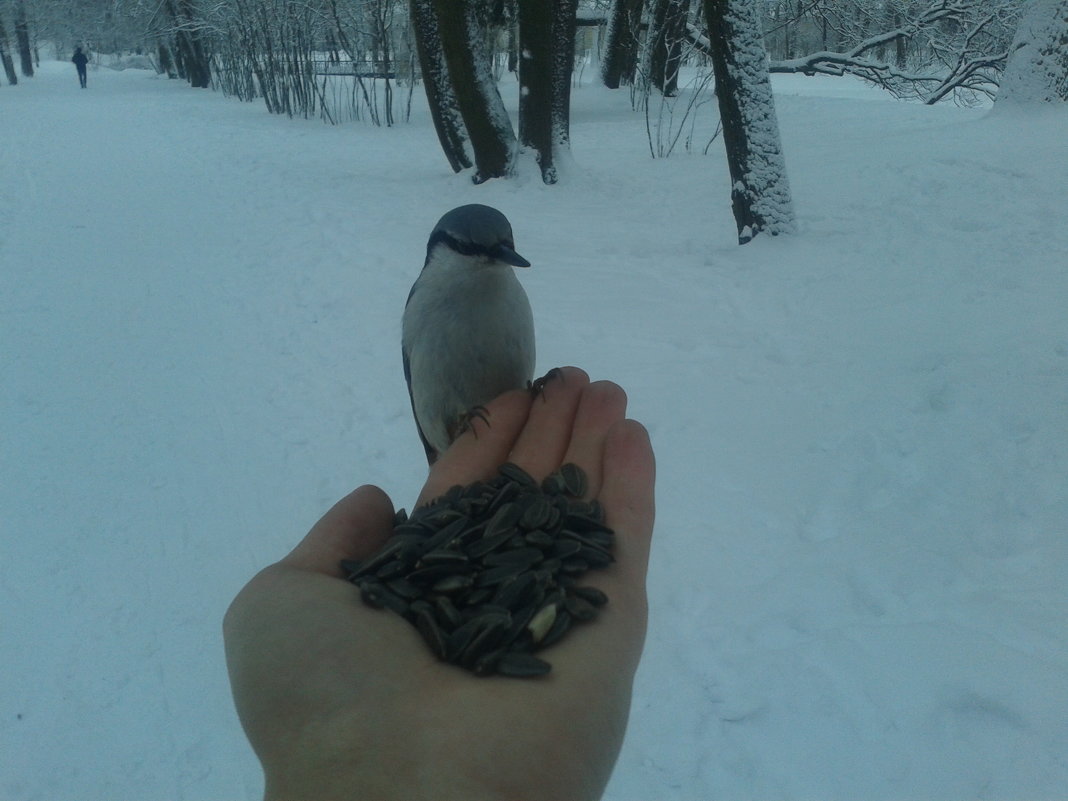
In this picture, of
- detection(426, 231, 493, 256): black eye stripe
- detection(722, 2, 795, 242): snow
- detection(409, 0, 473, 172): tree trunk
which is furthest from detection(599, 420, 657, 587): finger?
detection(409, 0, 473, 172): tree trunk

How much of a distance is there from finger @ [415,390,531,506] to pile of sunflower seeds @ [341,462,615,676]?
0.17 meters

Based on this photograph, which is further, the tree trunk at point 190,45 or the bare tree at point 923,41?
the tree trunk at point 190,45

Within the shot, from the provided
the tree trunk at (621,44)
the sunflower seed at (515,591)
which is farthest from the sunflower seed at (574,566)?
the tree trunk at (621,44)

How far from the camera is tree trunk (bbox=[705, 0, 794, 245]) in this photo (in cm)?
641

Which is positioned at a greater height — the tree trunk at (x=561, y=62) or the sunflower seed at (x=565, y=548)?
the tree trunk at (x=561, y=62)

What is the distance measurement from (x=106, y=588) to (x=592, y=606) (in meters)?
2.73

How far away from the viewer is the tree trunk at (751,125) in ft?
21.0

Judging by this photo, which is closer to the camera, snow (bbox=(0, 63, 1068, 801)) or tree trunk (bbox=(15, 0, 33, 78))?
snow (bbox=(0, 63, 1068, 801))

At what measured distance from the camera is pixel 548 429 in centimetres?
259

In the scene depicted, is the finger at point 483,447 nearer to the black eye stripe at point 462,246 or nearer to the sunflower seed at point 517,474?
the sunflower seed at point 517,474

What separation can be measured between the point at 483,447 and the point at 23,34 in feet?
166

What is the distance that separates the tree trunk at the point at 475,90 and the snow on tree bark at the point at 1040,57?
220 inches

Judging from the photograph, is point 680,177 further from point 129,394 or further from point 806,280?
point 129,394

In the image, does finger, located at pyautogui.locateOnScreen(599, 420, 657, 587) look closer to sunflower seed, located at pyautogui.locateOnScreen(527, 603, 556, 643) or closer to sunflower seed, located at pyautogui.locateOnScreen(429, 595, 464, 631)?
sunflower seed, located at pyautogui.locateOnScreen(527, 603, 556, 643)
